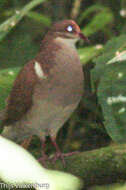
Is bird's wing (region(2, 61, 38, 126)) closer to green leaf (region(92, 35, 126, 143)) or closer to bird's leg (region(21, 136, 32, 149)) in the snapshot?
bird's leg (region(21, 136, 32, 149))

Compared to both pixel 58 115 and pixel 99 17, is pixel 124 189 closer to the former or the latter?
pixel 58 115

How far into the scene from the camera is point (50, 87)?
1.78 m

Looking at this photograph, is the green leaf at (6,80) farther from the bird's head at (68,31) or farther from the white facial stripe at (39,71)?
the bird's head at (68,31)

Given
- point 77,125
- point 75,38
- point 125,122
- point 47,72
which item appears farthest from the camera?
point 77,125

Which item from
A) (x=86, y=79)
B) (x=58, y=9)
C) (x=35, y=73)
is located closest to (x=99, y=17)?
(x=86, y=79)

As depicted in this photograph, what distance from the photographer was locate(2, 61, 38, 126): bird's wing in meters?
1.84

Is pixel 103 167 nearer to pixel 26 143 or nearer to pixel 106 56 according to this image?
pixel 106 56

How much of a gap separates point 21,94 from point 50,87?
0.19 m

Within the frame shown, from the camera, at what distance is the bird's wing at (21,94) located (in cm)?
184

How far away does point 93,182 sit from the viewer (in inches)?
63.9

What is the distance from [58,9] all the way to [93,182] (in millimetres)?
2332

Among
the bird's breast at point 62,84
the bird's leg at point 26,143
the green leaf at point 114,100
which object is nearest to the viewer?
the green leaf at point 114,100

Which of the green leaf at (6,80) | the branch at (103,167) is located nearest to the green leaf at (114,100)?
the branch at (103,167)

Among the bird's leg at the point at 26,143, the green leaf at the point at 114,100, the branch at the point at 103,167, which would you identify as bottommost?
the bird's leg at the point at 26,143
